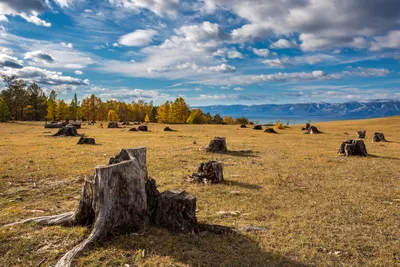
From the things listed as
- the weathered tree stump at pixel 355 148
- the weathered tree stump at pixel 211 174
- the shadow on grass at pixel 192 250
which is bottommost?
the shadow on grass at pixel 192 250

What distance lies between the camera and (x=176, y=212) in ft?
23.8

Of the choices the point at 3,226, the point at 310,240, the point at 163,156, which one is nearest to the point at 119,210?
the point at 3,226

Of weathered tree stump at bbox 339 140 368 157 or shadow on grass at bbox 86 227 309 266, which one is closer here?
shadow on grass at bbox 86 227 309 266

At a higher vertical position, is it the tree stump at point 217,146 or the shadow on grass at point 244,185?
the tree stump at point 217,146

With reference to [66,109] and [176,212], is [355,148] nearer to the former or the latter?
[176,212]

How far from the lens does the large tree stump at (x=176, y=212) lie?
7.16 meters

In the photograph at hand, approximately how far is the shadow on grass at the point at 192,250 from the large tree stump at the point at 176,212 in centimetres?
26

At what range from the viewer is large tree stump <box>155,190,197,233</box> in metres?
7.16

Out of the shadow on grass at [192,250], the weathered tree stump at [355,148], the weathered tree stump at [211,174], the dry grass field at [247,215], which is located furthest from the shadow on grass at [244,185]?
the weathered tree stump at [355,148]

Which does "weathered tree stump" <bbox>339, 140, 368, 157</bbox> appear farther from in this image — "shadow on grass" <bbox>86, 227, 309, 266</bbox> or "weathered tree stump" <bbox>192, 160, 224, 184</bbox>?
"shadow on grass" <bbox>86, 227, 309, 266</bbox>

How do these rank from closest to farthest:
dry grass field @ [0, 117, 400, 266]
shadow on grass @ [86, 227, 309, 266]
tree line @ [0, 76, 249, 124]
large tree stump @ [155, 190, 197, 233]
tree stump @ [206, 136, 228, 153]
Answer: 1. shadow on grass @ [86, 227, 309, 266]
2. dry grass field @ [0, 117, 400, 266]
3. large tree stump @ [155, 190, 197, 233]
4. tree stump @ [206, 136, 228, 153]
5. tree line @ [0, 76, 249, 124]

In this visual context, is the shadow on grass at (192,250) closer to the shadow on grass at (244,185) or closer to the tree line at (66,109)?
the shadow on grass at (244,185)

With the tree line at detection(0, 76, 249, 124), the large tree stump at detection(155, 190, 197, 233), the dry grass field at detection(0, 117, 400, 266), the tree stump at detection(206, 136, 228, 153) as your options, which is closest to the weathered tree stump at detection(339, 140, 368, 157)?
the dry grass field at detection(0, 117, 400, 266)

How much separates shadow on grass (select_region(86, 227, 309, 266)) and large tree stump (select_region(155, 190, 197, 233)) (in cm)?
26
